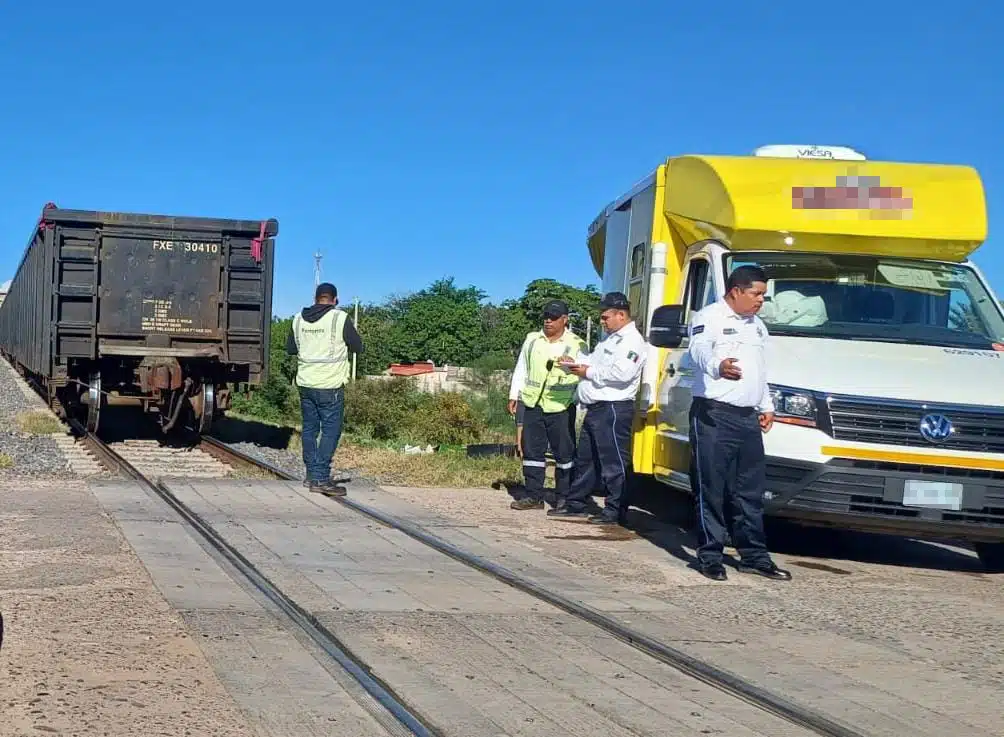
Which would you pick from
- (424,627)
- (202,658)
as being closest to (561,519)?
(424,627)

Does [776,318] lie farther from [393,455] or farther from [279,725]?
[393,455]

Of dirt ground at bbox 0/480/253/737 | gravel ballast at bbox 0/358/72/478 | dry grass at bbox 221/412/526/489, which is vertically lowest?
dirt ground at bbox 0/480/253/737

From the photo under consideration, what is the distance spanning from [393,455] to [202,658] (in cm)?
964

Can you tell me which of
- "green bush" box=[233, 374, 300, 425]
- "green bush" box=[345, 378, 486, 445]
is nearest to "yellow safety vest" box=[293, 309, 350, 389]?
"green bush" box=[345, 378, 486, 445]

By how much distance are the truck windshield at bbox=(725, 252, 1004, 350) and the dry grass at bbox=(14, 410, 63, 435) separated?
40.1 feet

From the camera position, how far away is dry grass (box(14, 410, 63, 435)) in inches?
711

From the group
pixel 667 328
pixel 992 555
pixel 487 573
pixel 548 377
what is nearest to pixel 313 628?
pixel 487 573

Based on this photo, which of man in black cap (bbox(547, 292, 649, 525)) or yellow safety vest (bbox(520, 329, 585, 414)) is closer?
man in black cap (bbox(547, 292, 649, 525))

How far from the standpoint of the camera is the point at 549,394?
10.4 meters

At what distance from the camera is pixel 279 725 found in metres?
4.33

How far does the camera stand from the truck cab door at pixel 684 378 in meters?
8.81

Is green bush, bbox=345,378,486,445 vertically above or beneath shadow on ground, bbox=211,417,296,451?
above

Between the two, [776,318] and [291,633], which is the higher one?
[776,318]

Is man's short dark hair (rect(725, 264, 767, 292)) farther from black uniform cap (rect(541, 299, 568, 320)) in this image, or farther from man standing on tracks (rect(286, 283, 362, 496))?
man standing on tracks (rect(286, 283, 362, 496))
